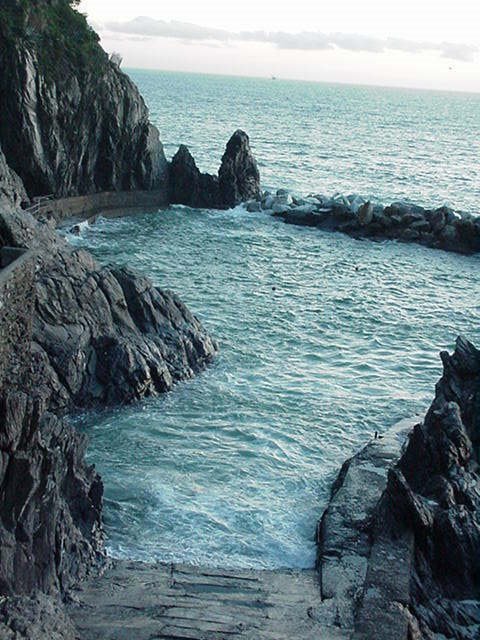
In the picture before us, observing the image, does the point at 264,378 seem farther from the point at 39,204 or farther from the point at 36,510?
the point at 39,204

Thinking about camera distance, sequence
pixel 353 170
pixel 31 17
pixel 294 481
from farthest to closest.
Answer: pixel 353 170
pixel 31 17
pixel 294 481

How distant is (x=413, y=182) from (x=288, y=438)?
71785 mm

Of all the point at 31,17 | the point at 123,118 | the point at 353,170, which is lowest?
the point at 353,170

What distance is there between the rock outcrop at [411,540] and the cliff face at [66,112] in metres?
35.5

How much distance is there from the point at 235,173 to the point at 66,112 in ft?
49.8

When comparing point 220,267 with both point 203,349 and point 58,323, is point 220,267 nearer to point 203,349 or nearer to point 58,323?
point 203,349

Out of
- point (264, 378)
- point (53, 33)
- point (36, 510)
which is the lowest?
point (264, 378)

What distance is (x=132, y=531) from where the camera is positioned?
2158 cm

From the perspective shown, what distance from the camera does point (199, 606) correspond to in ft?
58.3

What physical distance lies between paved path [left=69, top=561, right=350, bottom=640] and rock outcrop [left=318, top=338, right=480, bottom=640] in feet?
2.20

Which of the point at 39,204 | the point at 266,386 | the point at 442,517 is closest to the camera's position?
the point at 442,517

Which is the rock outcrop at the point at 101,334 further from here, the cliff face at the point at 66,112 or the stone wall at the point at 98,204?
the cliff face at the point at 66,112

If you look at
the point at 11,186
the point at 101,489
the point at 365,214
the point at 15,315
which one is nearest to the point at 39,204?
the point at 11,186

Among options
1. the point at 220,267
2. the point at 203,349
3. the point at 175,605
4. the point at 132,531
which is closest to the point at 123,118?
the point at 220,267
